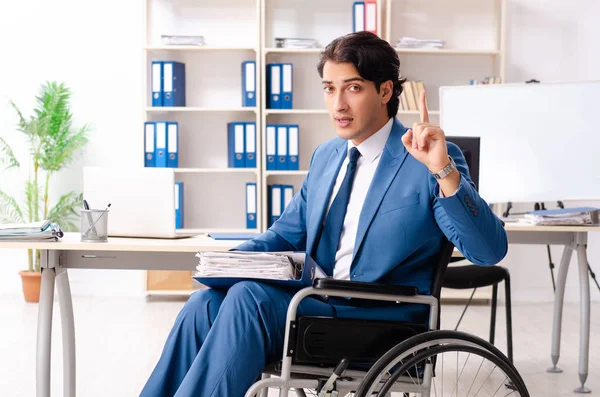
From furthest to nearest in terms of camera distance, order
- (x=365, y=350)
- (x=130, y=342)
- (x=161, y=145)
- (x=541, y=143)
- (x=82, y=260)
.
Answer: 1. (x=161, y=145)
2. (x=130, y=342)
3. (x=541, y=143)
4. (x=82, y=260)
5. (x=365, y=350)

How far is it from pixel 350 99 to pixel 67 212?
3920 mm

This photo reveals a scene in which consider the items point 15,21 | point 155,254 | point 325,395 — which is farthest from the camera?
point 15,21

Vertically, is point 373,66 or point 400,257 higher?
point 373,66

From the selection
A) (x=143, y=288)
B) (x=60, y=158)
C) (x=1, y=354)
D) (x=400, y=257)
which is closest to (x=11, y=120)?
(x=60, y=158)

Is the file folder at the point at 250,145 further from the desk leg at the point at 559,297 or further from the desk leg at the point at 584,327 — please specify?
the desk leg at the point at 584,327

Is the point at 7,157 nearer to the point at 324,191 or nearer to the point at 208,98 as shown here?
the point at 208,98

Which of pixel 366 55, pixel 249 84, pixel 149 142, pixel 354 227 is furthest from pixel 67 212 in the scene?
pixel 366 55

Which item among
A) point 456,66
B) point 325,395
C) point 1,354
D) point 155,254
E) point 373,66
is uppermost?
point 456,66

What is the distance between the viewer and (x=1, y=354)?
397 centimetres

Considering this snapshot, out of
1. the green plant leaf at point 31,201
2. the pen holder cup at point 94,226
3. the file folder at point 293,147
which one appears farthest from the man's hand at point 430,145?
the green plant leaf at point 31,201

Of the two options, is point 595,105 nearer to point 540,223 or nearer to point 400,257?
point 540,223

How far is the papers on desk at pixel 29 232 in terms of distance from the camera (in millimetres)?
2537

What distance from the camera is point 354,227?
2.17m

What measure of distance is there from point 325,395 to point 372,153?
0.72 meters
